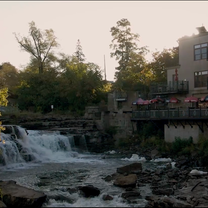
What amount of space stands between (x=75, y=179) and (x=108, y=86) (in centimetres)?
2992

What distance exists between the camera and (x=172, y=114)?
31672mm

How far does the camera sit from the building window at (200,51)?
34.3 meters

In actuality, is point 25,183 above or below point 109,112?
below

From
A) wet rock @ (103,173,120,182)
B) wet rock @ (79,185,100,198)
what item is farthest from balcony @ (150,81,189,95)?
wet rock @ (79,185,100,198)

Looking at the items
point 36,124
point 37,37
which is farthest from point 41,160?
point 37,37

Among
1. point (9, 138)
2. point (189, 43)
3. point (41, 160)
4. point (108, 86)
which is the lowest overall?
point (41, 160)

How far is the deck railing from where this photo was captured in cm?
2921

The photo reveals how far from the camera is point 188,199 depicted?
1684 cm

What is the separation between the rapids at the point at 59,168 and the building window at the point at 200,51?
12.5 m

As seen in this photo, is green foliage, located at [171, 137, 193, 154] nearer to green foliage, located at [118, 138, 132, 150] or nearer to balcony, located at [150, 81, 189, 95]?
green foliage, located at [118, 138, 132, 150]

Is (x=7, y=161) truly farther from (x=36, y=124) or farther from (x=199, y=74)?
(x=199, y=74)

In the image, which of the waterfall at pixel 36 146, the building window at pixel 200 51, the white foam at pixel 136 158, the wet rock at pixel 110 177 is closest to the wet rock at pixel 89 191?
the wet rock at pixel 110 177

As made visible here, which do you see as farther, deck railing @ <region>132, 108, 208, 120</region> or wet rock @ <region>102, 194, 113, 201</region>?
deck railing @ <region>132, 108, 208, 120</region>

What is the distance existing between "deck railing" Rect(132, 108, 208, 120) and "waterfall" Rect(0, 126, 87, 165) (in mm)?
6785
